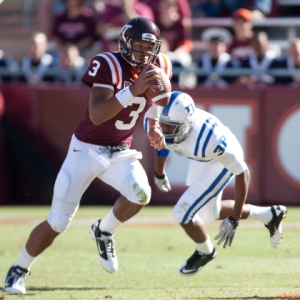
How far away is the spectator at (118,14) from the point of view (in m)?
11.4

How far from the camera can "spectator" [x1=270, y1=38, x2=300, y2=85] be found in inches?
406

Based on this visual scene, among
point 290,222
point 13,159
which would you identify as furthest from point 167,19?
point 290,222

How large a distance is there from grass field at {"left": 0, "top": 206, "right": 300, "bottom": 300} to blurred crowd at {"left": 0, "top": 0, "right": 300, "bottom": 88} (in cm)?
239

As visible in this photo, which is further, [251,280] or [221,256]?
[221,256]

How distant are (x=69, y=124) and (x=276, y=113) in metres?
3.08

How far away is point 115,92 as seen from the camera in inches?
208

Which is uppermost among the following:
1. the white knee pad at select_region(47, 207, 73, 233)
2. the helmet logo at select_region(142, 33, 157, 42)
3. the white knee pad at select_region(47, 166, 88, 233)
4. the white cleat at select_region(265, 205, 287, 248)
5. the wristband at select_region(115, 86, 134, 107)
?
the helmet logo at select_region(142, 33, 157, 42)

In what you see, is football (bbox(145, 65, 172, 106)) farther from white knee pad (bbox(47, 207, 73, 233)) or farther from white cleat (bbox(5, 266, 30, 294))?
white cleat (bbox(5, 266, 30, 294))

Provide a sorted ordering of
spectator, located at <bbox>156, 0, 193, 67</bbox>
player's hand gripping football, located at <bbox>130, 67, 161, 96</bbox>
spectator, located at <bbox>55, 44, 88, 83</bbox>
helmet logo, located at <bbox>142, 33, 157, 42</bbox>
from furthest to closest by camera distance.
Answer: spectator, located at <bbox>156, 0, 193, 67</bbox>
spectator, located at <bbox>55, 44, 88, 83</bbox>
helmet logo, located at <bbox>142, 33, 157, 42</bbox>
player's hand gripping football, located at <bbox>130, 67, 161, 96</bbox>

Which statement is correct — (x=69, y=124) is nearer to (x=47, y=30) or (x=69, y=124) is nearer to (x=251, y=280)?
(x=47, y=30)

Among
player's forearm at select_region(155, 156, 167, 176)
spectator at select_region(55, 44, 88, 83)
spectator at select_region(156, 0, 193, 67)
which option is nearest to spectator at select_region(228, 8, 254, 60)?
spectator at select_region(156, 0, 193, 67)

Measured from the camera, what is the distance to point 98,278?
602 centimetres

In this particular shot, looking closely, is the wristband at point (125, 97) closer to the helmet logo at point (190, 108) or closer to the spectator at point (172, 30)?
the helmet logo at point (190, 108)

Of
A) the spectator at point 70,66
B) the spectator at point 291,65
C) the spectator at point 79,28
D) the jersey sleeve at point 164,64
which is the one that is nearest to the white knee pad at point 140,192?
the jersey sleeve at point 164,64
